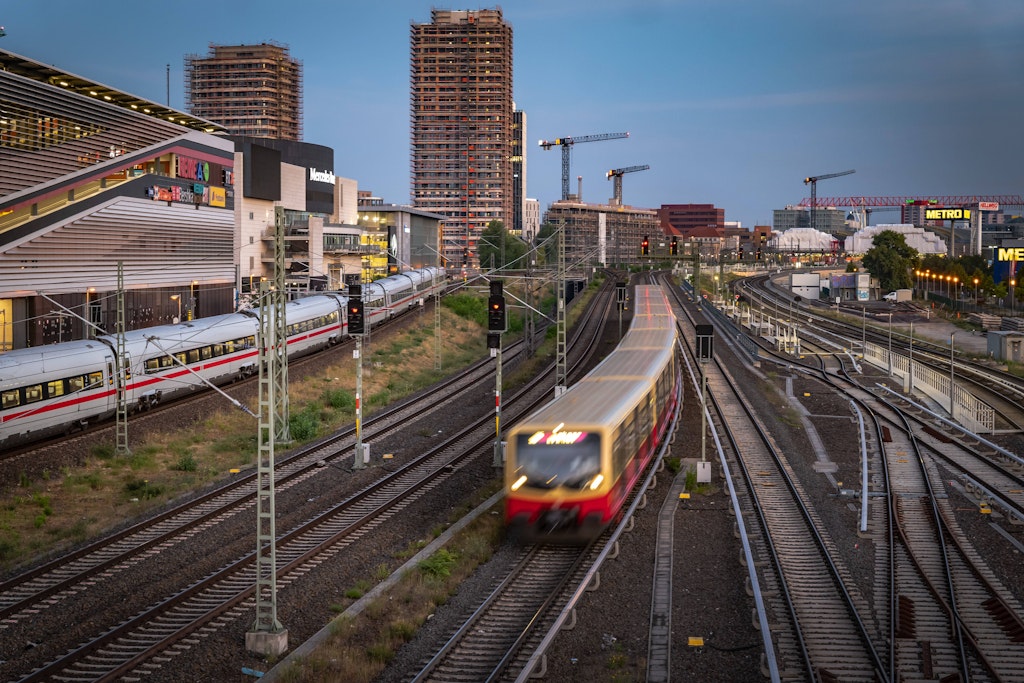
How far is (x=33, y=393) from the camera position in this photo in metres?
24.9

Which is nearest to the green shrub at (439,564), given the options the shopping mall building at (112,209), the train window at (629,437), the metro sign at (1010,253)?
the train window at (629,437)

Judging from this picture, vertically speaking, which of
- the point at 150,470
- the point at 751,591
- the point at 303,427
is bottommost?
the point at 751,591

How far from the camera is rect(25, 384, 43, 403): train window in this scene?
24.7 metres

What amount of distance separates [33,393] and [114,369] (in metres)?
3.47

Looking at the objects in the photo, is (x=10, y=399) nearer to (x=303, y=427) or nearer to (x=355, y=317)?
(x=303, y=427)

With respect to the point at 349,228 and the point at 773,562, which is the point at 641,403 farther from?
the point at 349,228

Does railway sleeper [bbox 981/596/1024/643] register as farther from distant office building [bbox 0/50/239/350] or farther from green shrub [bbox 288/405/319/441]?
distant office building [bbox 0/50/239/350]

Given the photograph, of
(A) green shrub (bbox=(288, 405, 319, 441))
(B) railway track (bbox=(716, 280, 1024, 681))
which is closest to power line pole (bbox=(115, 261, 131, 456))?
(A) green shrub (bbox=(288, 405, 319, 441))

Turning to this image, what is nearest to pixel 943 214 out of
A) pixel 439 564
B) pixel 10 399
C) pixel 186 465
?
pixel 186 465

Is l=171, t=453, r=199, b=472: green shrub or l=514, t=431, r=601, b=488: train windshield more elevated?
l=514, t=431, r=601, b=488: train windshield

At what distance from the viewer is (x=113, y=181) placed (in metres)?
45.0

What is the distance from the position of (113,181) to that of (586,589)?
3788 centimetres

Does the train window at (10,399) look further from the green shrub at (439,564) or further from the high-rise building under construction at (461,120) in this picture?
the high-rise building under construction at (461,120)

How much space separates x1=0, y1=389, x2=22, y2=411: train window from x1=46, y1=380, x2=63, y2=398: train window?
1045 mm
